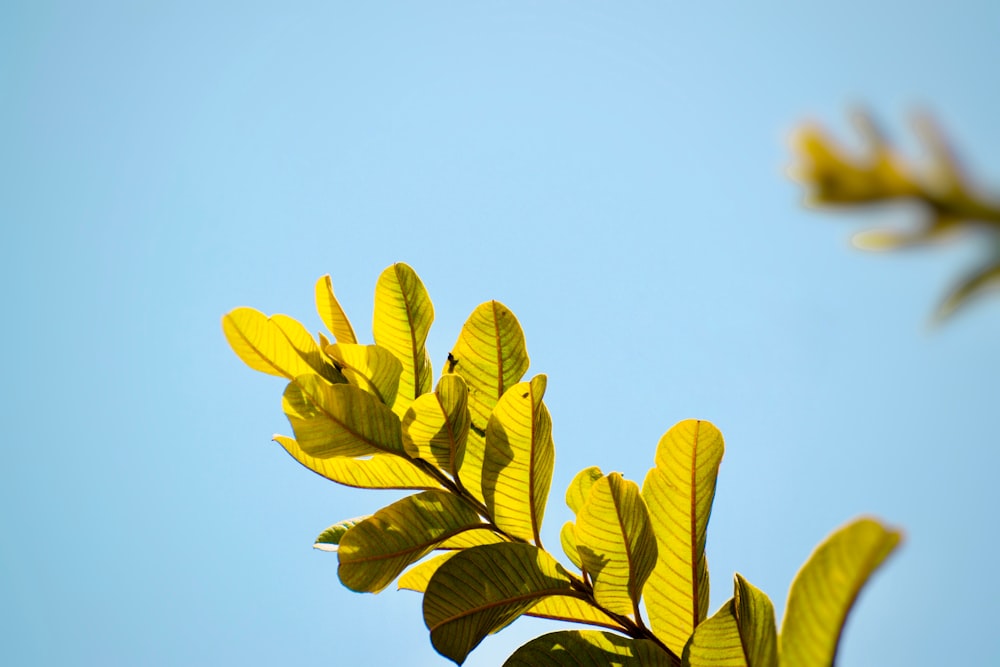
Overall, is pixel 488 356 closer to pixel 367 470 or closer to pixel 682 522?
pixel 367 470

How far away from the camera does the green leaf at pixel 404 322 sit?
1605 mm

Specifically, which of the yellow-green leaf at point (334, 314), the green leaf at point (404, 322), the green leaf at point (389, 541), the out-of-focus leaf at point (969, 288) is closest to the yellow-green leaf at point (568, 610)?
the green leaf at point (389, 541)

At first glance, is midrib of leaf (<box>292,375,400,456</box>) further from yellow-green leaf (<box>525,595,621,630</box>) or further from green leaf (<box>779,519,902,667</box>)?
green leaf (<box>779,519,902,667</box>)

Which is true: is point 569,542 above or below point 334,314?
below

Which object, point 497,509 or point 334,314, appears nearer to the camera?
point 497,509

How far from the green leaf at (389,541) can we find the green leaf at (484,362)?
0.14 m

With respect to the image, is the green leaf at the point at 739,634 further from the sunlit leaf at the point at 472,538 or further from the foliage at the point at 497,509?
the sunlit leaf at the point at 472,538

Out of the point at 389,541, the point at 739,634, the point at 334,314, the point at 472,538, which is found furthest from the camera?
the point at 334,314

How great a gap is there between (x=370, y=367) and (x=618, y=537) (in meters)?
0.57

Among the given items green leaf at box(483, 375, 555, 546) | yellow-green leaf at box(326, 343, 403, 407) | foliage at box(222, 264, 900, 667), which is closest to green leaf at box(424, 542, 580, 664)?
foliage at box(222, 264, 900, 667)

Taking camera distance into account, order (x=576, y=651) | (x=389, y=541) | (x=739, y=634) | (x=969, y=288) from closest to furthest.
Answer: (x=969, y=288)
(x=739, y=634)
(x=576, y=651)
(x=389, y=541)

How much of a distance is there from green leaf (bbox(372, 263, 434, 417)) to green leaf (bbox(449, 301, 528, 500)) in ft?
0.30

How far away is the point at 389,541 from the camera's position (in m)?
1.38

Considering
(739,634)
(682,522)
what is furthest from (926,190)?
(682,522)
